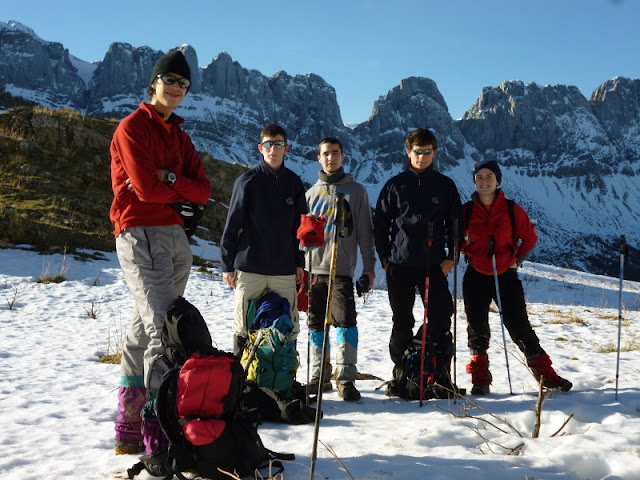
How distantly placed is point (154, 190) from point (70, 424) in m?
2.21

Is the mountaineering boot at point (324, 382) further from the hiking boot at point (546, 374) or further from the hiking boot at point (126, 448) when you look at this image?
the hiking boot at point (546, 374)

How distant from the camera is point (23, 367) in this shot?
560 centimetres

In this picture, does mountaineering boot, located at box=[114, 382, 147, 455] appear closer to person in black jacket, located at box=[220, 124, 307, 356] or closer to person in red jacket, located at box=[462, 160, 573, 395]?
person in black jacket, located at box=[220, 124, 307, 356]

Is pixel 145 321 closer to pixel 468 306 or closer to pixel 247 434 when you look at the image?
pixel 247 434

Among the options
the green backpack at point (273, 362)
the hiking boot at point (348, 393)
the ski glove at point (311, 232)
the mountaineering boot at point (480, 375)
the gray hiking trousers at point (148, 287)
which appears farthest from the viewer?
the mountaineering boot at point (480, 375)

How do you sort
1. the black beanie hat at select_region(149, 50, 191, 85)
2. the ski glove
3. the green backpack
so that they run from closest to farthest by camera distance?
the black beanie hat at select_region(149, 50, 191, 85) < the green backpack < the ski glove

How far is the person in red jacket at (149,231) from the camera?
303 cm

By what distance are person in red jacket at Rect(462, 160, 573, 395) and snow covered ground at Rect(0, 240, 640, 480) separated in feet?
0.87

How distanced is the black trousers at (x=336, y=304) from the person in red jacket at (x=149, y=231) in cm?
184

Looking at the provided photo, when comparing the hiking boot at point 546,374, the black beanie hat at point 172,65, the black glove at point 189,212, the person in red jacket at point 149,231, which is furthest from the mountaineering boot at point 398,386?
the black beanie hat at point 172,65

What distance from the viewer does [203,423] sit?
2.63 m

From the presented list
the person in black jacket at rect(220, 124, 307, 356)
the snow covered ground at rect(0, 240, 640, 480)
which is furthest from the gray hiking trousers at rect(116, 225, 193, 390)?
the person in black jacket at rect(220, 124, 307, 356)

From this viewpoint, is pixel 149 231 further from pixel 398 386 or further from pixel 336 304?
pixel 398 386

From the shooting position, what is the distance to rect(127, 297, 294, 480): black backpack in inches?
104
